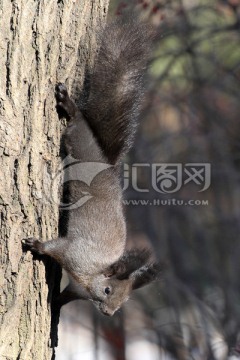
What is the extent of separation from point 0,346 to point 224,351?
7.92ft

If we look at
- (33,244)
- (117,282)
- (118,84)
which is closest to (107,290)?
(117,282)

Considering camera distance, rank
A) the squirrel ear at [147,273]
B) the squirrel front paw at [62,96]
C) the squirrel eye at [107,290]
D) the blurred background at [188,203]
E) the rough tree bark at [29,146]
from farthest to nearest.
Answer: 1. the blurred background at [188,203]
2. the squirrel eye at [107,290]
3. the squirrel ear at [147,273]
4. the squirrel front paw at [62,96]
5. the rough tree bark at [29,146]

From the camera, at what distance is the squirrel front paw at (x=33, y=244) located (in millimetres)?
2150

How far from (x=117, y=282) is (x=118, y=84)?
0.73 meters

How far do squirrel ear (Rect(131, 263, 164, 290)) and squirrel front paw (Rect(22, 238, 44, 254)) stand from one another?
0.55 metres

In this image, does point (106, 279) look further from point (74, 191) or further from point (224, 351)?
point (224, 351)

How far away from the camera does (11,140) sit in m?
2.07

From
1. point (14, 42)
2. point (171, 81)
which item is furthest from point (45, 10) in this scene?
point (171, 81)

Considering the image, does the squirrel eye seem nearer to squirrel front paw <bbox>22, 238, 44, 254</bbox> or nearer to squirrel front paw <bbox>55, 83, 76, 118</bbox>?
squirrel front paw <bbox>22, 238, 44, 254</bbox>

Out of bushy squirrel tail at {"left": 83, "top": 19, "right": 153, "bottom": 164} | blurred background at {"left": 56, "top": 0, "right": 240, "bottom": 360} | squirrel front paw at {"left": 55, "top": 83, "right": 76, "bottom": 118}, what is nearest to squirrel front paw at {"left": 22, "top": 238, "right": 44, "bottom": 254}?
squirrel front paw at {"left": 55, "top": 83, "right": 76, "bottom": 118}

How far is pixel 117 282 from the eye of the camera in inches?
107

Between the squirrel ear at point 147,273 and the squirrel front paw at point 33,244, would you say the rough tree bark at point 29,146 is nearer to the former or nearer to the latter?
the squirrel front paw at point 33,244

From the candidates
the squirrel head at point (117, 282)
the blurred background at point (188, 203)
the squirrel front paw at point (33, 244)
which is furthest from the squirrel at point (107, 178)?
the blurred background at point (188, 203)

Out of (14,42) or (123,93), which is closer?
(14,42)
